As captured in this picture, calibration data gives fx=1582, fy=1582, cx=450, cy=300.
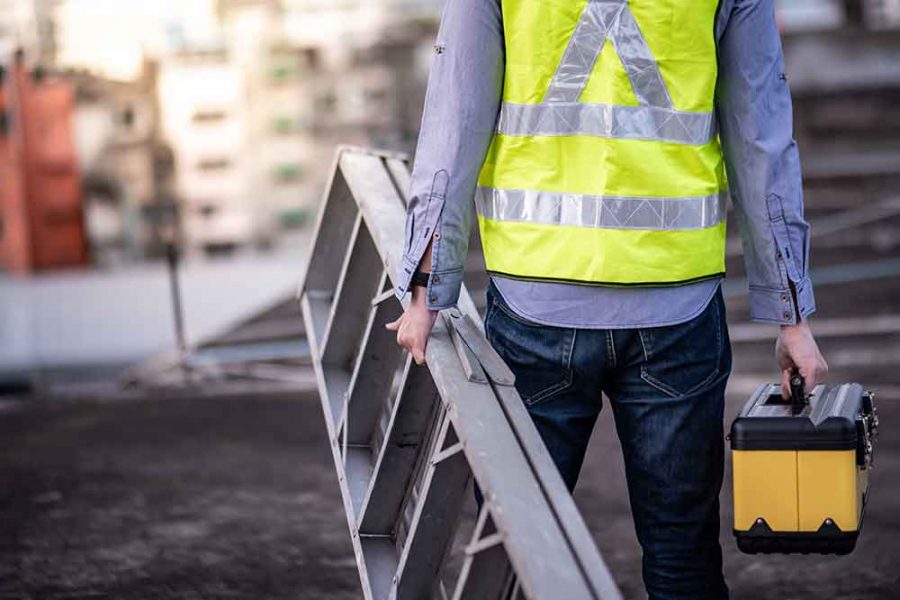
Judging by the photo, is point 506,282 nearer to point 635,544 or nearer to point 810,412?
point 810,412

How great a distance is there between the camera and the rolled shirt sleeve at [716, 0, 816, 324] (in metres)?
3.15

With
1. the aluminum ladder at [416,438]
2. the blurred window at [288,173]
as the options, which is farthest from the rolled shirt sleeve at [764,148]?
the blurred window at [288,173]

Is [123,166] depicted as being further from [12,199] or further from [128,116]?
[12,199]

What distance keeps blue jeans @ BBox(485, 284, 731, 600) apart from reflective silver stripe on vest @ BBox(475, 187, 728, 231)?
0.20 metres

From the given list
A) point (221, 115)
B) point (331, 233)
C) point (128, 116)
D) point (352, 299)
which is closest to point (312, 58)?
point (221, 115)

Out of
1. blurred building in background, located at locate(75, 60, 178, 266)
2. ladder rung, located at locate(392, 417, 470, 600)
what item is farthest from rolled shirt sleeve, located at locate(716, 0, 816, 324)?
blurred building in background, located at locate(75, 60, 178, 266)

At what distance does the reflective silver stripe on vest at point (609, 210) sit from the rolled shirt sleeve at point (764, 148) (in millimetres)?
102

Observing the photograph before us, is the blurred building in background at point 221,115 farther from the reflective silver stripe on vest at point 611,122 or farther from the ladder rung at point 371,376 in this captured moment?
the reflective silver stripe on vest at point 611,122

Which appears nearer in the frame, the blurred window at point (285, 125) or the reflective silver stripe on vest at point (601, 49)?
the reflective silver stripe on vest at point (601, 49)

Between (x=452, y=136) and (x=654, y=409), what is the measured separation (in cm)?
68

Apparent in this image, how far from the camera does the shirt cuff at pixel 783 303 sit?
127 inches

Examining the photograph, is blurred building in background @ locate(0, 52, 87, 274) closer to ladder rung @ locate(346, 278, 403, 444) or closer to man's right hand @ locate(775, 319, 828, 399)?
ladder rung @ locate(346, 278, 403, 444)

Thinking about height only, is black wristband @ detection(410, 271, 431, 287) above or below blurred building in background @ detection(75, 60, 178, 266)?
above

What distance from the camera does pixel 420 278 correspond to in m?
3.18
